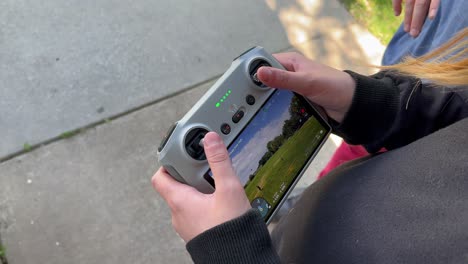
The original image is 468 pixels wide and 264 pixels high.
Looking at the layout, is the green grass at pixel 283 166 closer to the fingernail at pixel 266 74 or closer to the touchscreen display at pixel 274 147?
the touchscreen display at pixel 274 147

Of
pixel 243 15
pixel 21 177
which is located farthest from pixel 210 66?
pixel 21 177

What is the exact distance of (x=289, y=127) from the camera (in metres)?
0.82

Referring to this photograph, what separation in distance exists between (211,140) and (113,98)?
1.19 meters

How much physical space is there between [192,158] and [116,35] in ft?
4.54

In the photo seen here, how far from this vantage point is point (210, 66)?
1.90 m

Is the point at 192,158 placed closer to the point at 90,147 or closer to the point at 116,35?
the point at 90,147

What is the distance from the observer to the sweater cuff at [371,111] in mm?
812

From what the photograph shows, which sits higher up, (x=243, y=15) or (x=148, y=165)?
(x=243, y=15)

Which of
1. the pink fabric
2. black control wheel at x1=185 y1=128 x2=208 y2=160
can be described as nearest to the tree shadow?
the pink fabric

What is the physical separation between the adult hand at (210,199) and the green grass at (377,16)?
70.6 inches

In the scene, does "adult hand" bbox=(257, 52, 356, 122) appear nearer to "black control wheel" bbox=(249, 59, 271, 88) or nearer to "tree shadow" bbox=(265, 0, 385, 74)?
"black control wheel" bbox=(249, 59, 271, 88)

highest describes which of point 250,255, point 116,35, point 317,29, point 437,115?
point 116,35

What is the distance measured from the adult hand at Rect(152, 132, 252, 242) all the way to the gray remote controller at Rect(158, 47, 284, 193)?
0.03 m

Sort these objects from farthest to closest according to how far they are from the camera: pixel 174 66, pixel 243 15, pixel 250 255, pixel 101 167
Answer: pixel 243 15, pixel 174 66, pixel 101 167, pixel 250 255
